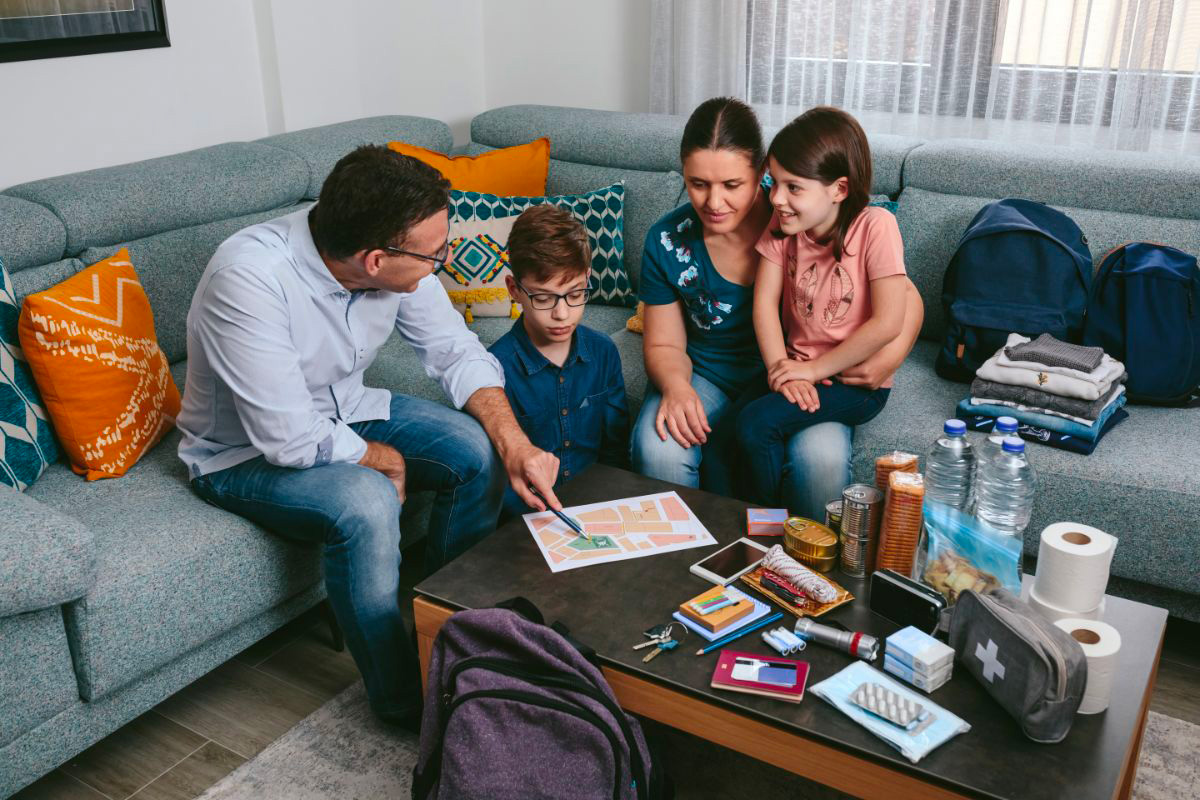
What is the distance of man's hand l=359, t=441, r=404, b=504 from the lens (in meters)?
1.92

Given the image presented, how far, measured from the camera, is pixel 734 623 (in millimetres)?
1463

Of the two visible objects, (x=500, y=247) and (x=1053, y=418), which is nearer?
(x=1053, y=418)

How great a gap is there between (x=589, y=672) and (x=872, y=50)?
8.01 feet

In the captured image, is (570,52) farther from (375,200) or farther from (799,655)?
(799,655)

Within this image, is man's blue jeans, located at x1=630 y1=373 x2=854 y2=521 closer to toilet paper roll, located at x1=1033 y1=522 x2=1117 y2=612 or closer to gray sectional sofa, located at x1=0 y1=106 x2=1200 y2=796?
gray sectional sofa, located at x1=0 y1=106 x2=1200 y2=796

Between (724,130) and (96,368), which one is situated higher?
(724,130)

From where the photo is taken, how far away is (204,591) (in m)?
1.76

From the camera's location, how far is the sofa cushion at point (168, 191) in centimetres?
224

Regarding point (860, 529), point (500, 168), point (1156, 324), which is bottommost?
point (860, 529)

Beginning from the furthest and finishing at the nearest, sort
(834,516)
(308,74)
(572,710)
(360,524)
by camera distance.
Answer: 1. (308,74)
2. (360,524)
3. (834,516)
4. (572,710)

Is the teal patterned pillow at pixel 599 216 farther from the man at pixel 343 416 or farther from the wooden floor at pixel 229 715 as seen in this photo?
the wooden floor at pixel 229 715

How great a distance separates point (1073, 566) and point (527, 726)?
757 millimetres

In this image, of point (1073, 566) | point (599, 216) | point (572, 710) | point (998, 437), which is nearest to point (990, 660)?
point (1073, 566)

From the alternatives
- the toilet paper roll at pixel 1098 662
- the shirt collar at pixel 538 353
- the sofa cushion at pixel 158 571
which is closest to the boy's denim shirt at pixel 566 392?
the shirt collar at pixel 538 353
